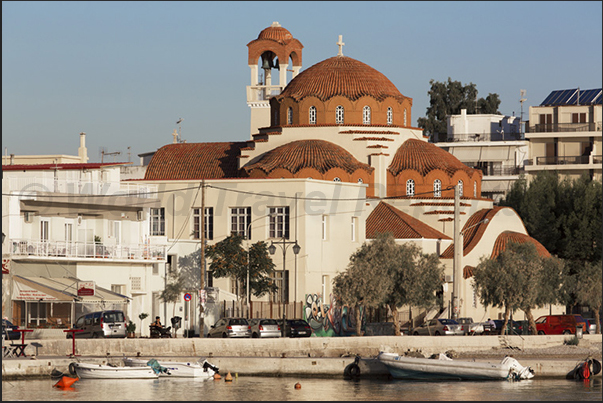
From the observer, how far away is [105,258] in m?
56.2

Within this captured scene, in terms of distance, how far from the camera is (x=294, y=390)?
3959cm

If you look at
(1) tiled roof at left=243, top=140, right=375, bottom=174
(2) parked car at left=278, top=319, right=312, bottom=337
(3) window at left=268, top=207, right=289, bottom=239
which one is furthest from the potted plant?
(1) tiled roof at left=243, top=140, right=375, bottom=174

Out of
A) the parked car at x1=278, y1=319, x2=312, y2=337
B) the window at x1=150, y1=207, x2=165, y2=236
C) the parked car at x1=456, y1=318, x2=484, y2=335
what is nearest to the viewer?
the parked car at x1=278, y1=319, x2=312, y2=337

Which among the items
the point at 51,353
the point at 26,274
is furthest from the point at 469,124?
the point at 51,353

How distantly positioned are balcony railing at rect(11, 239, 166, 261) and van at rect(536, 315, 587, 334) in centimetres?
1991

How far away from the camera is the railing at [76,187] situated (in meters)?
54.2

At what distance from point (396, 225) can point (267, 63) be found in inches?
950

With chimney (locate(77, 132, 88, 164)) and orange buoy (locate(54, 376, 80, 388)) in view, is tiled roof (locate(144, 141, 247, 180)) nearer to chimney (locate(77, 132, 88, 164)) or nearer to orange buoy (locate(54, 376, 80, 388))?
chimney (locate(77, 132, 88, 164))

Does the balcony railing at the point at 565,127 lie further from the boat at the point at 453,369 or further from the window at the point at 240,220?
the boat at the point at 453,369

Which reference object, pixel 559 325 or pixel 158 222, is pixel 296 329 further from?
pixel 559 325

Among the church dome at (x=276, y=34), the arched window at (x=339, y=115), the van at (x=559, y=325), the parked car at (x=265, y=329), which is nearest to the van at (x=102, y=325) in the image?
the parked car at (x=265, y=329)

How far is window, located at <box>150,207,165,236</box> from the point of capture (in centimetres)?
6644

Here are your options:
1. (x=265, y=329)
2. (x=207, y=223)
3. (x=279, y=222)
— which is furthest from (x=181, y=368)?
(x=207, y=223)

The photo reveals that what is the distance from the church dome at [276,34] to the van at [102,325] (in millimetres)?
43413
